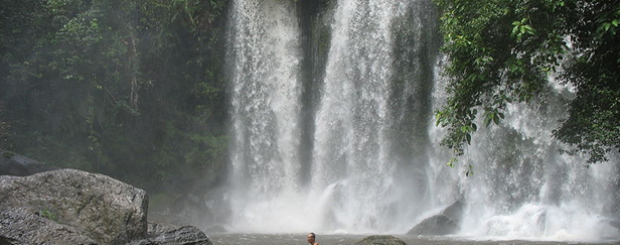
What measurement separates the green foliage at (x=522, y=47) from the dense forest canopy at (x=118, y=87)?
51.9ft

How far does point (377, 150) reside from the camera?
22.4 m

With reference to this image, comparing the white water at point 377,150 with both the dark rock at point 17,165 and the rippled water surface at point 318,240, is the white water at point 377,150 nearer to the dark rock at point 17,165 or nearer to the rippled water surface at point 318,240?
the rippled water surface at point 318,240

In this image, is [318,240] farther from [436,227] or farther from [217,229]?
[217,229]

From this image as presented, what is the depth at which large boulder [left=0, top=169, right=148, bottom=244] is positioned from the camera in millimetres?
12312

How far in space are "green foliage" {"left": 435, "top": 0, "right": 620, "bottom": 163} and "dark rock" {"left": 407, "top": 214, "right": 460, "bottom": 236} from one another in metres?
8.60

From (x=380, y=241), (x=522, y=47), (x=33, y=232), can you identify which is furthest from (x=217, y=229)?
(x=522, y=47)

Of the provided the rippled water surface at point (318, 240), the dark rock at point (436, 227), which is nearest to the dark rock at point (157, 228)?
the rippled water surface at point (318, 240)

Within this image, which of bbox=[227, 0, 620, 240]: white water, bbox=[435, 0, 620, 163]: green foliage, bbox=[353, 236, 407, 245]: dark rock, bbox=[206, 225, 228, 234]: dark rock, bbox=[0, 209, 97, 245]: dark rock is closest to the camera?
bbox=[435, 0, 620, 163]: green foliage

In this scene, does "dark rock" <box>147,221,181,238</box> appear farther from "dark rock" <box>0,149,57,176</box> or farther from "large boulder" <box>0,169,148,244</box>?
"dark rock" <box>0,149,57,176</box>

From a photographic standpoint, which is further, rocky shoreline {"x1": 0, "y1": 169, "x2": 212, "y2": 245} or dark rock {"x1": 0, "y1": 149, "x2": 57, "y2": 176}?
dark rock {"x1": 0, "y1": 149, "x2": 57, "y2": 176}

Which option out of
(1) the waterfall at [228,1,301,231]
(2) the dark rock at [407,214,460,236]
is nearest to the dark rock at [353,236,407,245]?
(2) the dark rock at [407,214,460,236]

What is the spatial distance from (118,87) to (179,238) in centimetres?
1247

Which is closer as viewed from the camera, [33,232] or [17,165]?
[33,232]

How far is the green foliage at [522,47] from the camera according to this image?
781 cm
